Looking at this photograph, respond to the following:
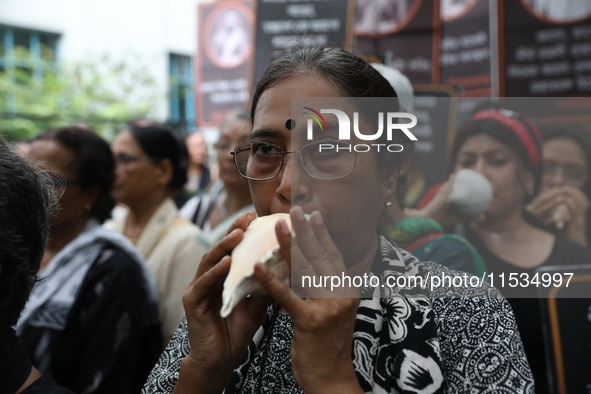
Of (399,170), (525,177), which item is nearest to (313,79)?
(399,170)

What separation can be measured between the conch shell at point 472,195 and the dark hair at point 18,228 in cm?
165

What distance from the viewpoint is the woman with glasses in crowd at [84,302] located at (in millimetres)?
2342

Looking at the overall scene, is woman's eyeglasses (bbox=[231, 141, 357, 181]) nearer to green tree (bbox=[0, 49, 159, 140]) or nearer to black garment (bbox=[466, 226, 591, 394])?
black garment (bbox=[466, 226, 591, 394])

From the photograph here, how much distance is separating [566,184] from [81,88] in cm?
1275

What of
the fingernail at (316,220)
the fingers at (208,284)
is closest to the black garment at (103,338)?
the fingers at (208,284)

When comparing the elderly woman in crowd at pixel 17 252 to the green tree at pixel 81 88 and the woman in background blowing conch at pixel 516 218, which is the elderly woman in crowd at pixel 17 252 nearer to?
the woman in background blowing conch at pixel 516 218

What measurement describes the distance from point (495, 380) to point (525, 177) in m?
1.40

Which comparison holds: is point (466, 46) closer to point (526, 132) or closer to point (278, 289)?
point (526, 132)

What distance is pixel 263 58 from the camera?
464 cm

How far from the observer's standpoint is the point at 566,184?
8.21ft

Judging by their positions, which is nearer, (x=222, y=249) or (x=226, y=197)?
(x=222, y=249)

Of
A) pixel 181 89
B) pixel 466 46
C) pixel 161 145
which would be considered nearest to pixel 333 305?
pixel 161 145

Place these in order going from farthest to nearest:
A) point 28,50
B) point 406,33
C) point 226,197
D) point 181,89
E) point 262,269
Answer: point 181,89 → point 28,50 → point 406,33 → point 226,197 → point 262,269

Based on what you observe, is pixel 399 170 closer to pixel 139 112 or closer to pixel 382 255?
pixel 382 255
